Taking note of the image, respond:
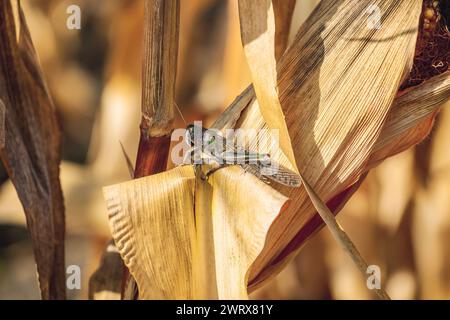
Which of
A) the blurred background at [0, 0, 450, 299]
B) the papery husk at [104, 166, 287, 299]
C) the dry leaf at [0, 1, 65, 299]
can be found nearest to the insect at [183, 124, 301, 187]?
the papery husk at [104, 166, 287, 299]

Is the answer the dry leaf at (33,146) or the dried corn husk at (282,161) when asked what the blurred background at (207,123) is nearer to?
the dry leaf at (33,146)

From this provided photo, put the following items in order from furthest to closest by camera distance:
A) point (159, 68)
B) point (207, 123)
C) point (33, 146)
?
point (207, 123) < point (33, 146) < point (159, 68)

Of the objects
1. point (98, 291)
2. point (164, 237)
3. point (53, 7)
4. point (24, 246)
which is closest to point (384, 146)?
point (164, 237)

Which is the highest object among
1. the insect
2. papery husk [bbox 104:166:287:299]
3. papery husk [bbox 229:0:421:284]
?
papery husk [bbox 229:0:421:284]

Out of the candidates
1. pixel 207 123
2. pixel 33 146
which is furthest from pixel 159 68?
pixel 207 123

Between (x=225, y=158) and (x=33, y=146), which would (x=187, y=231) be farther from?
(x=33, y=146)

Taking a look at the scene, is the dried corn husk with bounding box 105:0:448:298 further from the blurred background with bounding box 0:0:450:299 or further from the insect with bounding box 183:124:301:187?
the blurred background with bounding box 0:0:450:299
